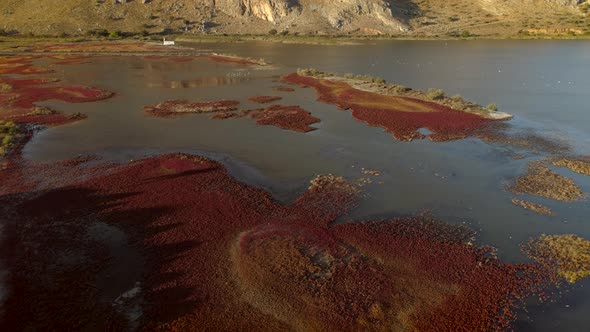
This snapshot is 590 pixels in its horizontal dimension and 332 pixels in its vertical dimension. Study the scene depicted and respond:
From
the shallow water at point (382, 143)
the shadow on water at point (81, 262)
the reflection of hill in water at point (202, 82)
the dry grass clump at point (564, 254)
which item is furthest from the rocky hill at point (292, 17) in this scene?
the dry grass clump at point (564, 254)

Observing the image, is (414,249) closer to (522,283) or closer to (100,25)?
(522,283)

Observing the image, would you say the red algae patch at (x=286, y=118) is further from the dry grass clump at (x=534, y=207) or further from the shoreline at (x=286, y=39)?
the shoreline at (x=286, y=39)

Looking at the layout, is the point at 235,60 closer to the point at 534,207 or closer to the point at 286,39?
the point at 286,39

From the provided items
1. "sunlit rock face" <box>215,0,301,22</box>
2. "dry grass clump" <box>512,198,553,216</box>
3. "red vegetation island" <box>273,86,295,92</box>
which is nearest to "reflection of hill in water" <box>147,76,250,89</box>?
"red vegetation island" <box>273,86,295,92</box>

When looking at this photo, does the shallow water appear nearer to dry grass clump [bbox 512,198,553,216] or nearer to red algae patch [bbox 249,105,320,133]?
dry grass clump [bbox 512,198,553,216]

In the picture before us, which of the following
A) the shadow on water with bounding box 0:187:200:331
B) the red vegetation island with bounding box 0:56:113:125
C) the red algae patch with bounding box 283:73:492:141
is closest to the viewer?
the shadow on water with bounding box 0:187:200:331


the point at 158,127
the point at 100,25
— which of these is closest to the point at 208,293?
the point at 158,127
